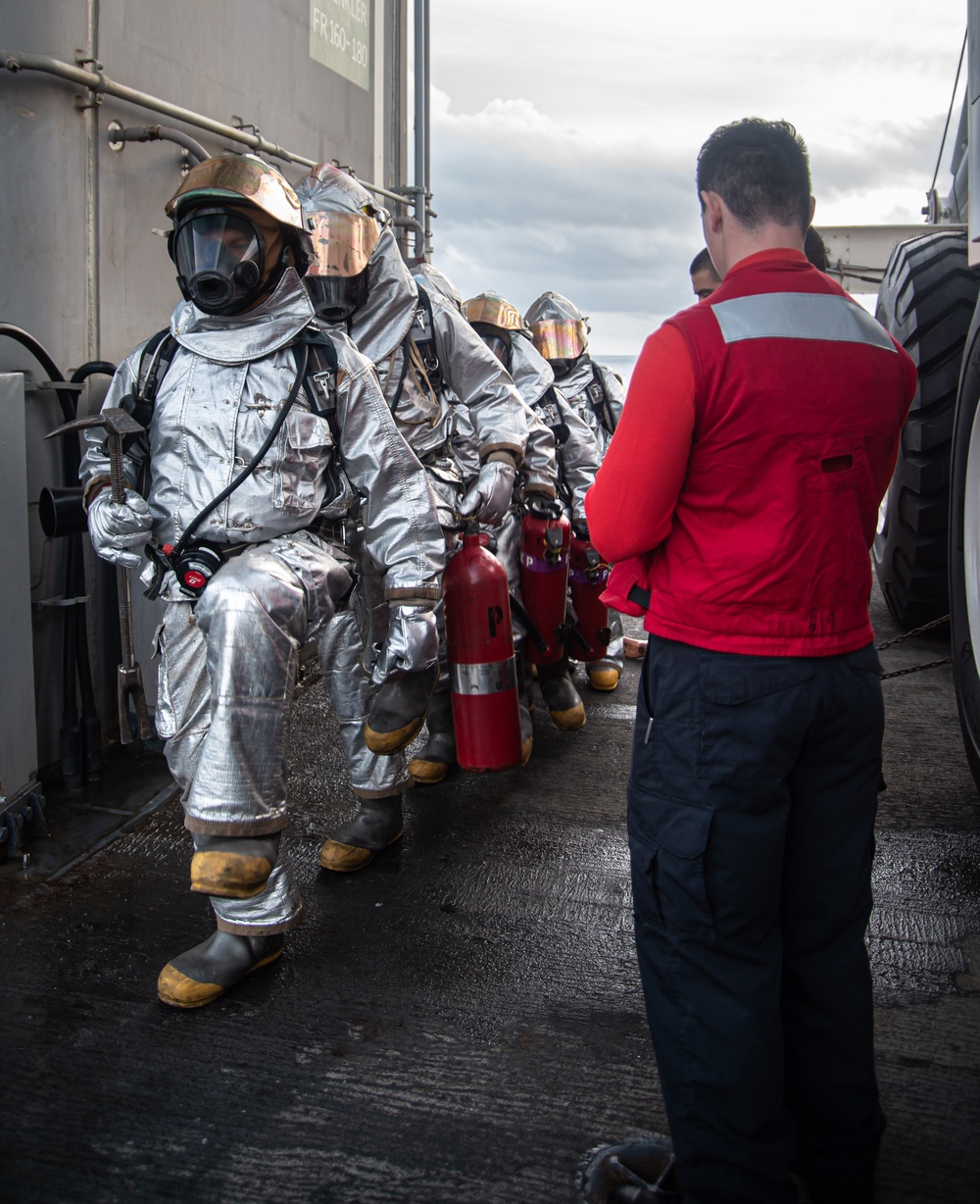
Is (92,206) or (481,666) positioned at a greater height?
(92,206)

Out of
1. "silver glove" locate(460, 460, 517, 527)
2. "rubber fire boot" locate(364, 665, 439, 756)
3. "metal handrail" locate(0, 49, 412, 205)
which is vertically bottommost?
"rubber fire boot" locate(364, 665, 439, 756)

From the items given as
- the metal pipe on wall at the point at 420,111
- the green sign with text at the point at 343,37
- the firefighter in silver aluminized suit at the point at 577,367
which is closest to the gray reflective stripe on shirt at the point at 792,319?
the firefighter in silver aluminized suit at the point at 577,367

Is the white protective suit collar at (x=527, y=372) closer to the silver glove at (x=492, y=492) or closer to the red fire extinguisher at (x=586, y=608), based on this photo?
the red fire extinguisher at (x=586, y=608)

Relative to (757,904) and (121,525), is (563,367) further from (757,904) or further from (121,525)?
(757,904)

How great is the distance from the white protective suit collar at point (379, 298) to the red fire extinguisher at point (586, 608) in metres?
1.74

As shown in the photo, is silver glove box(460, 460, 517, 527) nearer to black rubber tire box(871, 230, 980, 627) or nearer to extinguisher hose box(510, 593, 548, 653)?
extinguisher hose box(510, 593, 548, 653)

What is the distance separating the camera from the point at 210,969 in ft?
8.45

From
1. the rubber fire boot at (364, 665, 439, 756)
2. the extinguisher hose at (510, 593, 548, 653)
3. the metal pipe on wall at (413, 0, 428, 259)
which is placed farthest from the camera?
the metal pipe on wall at (413, 0, 428, 259)

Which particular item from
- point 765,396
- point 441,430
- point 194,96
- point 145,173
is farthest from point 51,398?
point 765,396

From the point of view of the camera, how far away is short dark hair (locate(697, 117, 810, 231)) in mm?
1732

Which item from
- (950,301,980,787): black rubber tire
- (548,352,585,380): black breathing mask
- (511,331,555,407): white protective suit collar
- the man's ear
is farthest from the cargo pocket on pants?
(548,352,585,380): black breathing mask

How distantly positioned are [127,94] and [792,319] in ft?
10.5

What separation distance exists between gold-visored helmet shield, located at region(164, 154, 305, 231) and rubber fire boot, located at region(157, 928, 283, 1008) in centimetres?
186

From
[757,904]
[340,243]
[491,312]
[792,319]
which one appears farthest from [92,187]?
[757,904]
